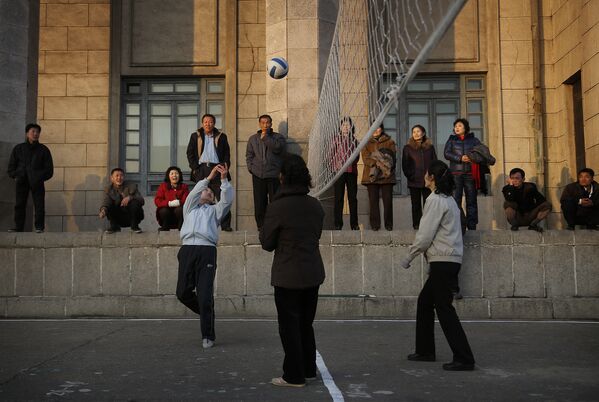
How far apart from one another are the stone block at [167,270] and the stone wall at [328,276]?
0.02 meters

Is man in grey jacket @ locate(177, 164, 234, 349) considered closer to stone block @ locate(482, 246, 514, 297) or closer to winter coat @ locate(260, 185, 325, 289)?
winter coat @ locate(260, 185, 325, 289)

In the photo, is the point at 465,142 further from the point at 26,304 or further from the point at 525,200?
the point at 26,304

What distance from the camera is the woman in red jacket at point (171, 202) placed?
473 inches

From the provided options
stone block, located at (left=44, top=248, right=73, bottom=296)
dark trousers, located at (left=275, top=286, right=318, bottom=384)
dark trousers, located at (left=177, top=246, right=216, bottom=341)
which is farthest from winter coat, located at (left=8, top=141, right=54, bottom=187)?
dark trousers, located at (left=275, top=286, right=318, bottom=384)

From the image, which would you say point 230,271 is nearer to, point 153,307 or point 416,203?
point 153,307

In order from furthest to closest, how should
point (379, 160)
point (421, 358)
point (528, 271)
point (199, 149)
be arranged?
point (199, 149) → point (379, 160) → point (528, 271) → point (421, 358)

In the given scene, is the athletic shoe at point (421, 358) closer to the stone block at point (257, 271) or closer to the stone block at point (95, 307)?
the stone block at point (257, 271)

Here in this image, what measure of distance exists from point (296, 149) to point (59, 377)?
27.0 feet

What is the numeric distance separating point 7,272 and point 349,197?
5.61 m

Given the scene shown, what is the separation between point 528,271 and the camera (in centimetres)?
1116

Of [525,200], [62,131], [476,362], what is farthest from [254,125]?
[476,362]

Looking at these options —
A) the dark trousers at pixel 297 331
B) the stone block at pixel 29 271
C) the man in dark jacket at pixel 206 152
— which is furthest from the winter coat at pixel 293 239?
the stone block at pixel 29 271

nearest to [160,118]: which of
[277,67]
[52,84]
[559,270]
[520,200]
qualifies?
[52,84]

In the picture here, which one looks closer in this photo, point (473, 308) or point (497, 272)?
point (473, 308)
